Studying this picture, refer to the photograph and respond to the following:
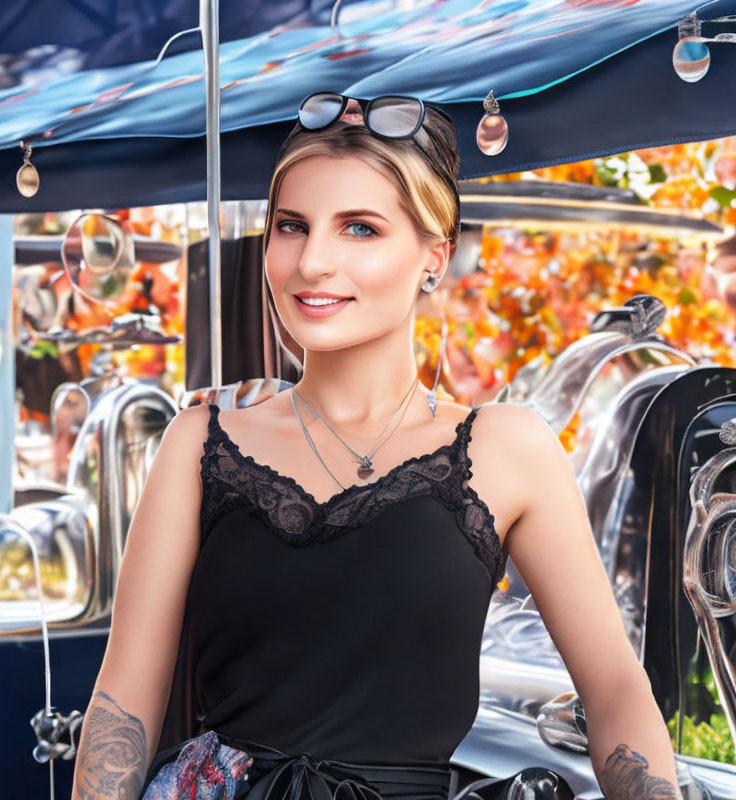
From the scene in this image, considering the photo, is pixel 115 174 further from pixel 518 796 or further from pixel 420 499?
pixel 518 796

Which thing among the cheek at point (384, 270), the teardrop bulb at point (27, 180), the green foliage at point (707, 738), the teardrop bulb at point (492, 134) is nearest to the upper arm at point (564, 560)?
the cheek at point (384, 270)

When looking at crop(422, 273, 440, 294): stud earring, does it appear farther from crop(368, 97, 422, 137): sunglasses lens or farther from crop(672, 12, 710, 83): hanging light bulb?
crop(672, 12, 710, 83): hanging light bulb

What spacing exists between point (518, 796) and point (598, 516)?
2.30 ft

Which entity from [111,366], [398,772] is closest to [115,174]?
[111,366]

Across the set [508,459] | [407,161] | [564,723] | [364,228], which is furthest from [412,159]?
[564,723]

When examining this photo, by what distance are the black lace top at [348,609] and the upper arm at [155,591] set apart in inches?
1.7

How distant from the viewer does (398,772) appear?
149 cm

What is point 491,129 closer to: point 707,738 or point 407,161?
point 407,161

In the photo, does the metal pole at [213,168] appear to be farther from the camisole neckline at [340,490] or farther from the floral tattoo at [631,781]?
the floral tattoo at [631,781]

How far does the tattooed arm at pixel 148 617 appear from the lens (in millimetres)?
1542

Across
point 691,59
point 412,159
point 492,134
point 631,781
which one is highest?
point 691,59

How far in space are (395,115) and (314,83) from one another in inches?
28.8

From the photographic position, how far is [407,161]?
5.17ft

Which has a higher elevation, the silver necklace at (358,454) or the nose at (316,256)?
the nose at (316,256)
